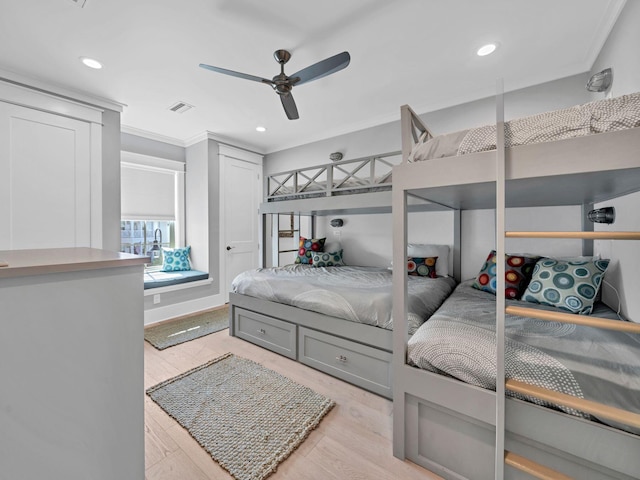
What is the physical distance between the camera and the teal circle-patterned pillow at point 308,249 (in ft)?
12.2

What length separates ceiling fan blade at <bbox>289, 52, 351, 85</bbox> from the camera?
1740mm

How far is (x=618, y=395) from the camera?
928 millimetres

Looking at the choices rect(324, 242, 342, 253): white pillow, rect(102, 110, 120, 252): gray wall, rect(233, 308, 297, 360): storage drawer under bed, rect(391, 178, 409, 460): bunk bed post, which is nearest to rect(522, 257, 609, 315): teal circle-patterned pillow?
rect(391, 178, 409, 460): bunk bed post

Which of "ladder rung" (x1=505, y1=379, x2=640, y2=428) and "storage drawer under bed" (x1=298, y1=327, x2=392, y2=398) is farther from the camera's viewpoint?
"storage drawer under bed" (x1=298, y1=327, x2=392, y2=398)

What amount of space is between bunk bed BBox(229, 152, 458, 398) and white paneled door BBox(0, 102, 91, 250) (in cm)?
184

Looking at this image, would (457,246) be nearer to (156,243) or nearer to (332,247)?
(332,247)

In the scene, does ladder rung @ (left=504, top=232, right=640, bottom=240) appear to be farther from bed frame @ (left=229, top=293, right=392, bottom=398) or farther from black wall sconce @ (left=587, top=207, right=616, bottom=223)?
black wall sconce @ (left=587, top=207, right=616, bottom=223)

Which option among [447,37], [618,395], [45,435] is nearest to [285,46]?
[447,37]

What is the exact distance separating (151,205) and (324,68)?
131 inches

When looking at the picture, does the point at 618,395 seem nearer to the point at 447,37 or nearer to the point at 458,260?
the point at 458,260

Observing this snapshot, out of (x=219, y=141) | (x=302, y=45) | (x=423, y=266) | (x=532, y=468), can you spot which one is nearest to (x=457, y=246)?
(x=423, y=266)

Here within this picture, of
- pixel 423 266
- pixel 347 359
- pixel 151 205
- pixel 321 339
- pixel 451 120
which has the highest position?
pixel 451 120

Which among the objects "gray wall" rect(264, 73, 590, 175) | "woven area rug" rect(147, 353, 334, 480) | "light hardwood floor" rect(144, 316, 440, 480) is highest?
"gray wall" rect(264, 73, 590, 175)

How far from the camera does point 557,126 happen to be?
980 millimetres
